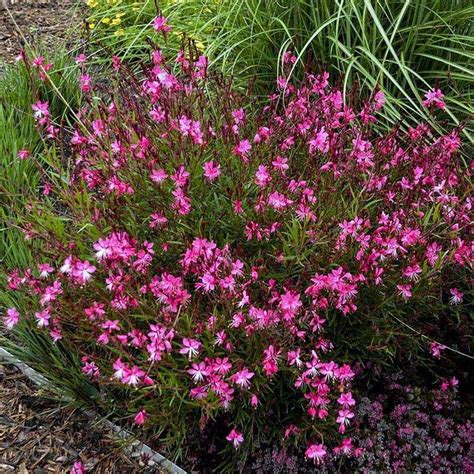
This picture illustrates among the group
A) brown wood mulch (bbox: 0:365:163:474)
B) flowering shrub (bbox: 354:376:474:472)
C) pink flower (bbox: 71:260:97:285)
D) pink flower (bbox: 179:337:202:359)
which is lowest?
flowering shrub (bbox: 354:376:474:472)

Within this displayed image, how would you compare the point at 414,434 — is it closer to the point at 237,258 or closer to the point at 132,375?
the point at 237,258

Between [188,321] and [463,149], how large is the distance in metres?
1.97

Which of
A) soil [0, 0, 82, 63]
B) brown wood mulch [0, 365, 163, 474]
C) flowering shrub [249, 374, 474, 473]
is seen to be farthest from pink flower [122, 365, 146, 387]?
soil [0, 0, 82, 63]

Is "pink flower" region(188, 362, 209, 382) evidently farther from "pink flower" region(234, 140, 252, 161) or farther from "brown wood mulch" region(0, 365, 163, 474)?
"pink flower" region(234, 140, 252, 161)

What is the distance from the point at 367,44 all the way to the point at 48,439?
2397mm

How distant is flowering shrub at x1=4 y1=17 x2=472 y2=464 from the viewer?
215cm

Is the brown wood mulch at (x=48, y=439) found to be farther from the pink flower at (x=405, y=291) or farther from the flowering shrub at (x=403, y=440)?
the pink flower at (x=405, y=291)

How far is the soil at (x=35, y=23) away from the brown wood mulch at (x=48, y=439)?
272 centimetres

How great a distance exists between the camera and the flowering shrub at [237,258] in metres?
2.15

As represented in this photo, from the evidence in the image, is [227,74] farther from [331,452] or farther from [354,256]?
[331,452]

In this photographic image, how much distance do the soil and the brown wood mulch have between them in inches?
107

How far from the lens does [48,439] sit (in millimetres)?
2578

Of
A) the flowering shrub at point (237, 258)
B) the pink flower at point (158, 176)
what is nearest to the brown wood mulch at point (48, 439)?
the flowering shrub at point (237, 258)

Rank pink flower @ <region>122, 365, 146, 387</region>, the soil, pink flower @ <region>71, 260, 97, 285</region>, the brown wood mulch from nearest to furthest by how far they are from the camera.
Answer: pink flower @ <region>122, 365, 146, 387</region> < pink flower @ <region>71, 260, 97, 285</region> < the brown wood mulch < the soil
